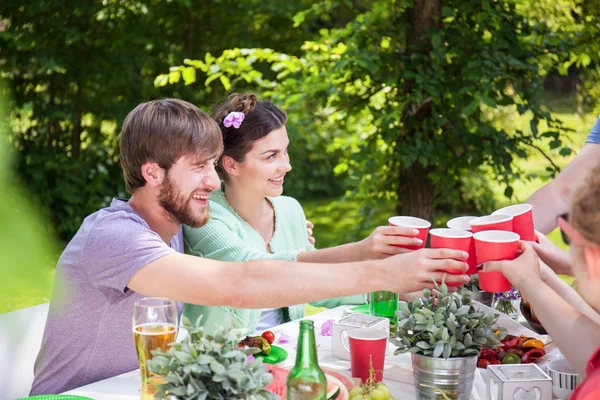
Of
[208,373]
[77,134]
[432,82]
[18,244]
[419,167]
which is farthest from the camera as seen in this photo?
[77,134]

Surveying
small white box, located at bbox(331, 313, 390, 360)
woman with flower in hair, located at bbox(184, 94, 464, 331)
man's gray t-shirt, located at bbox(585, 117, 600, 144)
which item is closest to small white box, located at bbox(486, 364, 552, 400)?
small white box, located at bbox(331, 313, 390, 360)

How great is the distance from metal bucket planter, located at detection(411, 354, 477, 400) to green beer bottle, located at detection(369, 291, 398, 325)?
0.59 meters

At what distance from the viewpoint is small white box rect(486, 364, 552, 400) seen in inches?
60.4

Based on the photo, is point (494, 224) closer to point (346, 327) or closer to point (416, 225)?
point (416, 225)

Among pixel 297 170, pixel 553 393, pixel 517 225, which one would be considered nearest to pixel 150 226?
pixel 517 225

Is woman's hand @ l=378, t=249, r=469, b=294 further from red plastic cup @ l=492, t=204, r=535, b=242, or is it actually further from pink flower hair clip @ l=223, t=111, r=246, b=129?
pink flower hair clip @ l=223, t=111, r=246, b=129

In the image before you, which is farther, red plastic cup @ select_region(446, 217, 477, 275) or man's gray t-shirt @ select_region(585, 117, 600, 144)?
man's gray t-shirt @ select_region(585, 117, 600, 144)

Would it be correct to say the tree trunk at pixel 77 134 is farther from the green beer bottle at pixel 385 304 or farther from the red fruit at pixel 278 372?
the red fruit at pixel 278 372

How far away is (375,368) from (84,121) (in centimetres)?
577

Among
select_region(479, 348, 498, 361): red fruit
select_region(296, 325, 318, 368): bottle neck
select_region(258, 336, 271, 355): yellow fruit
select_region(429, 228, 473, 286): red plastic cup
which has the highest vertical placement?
select_region(429, 228, 473, 286): red plastic cup

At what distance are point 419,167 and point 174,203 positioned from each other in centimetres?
297

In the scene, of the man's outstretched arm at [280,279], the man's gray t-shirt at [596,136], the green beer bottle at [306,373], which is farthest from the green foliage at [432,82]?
the green beer bottle at [306,373]

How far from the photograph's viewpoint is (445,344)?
157 centimetres

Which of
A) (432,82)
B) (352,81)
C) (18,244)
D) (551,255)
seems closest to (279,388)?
(551,255)
